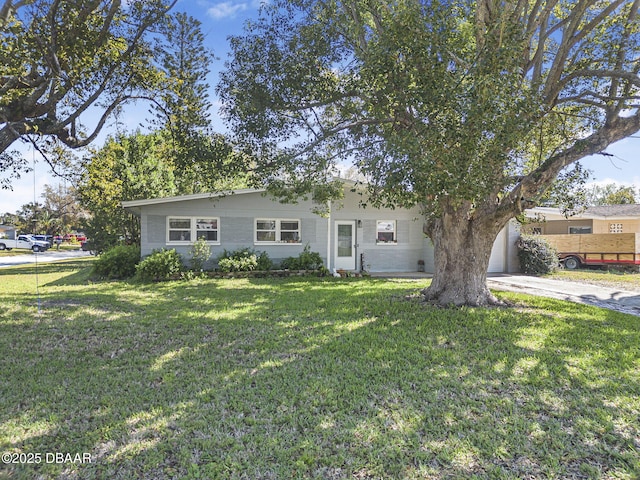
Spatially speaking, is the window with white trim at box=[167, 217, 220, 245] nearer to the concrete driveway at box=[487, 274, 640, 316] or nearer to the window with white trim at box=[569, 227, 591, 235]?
the concrete driveway at box=[487, 274, 640, 316]

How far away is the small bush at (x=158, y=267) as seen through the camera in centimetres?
1227

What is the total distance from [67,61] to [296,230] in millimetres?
9640

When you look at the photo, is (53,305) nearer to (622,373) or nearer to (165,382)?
(165,382)

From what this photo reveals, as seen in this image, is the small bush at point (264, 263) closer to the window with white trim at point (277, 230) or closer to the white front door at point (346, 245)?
the window with white trim at point (277, 230)

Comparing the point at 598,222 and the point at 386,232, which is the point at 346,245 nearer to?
the point at 386,232

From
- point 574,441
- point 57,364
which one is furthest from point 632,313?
point 57,364

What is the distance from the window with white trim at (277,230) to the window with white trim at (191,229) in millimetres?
1626

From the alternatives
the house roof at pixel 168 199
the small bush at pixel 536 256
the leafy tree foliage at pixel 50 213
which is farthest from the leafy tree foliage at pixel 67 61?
the leafy tree foliage at pixel 50 213

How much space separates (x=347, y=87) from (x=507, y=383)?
615cm

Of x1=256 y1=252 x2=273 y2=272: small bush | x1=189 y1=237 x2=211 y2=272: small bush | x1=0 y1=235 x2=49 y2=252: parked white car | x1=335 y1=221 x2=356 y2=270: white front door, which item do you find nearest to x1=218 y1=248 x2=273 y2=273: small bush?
x1=256 y1=252 x2=273 y2=272: small bush

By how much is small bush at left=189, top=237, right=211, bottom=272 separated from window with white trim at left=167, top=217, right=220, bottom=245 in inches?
19.8

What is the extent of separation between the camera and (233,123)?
8.52 m

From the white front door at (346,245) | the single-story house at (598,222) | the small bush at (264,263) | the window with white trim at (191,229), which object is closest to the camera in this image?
the window with white trim at (191,229)

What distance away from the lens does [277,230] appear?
1486 cm
